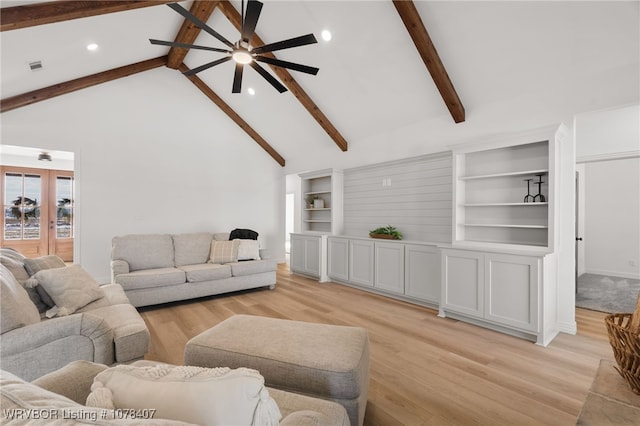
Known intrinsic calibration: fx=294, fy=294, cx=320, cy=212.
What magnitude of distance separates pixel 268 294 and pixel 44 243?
20.1ft

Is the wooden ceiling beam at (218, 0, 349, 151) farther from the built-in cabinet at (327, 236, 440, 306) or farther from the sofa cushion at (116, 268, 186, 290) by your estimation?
the sofa cushion at (116, 268, 186, 290)

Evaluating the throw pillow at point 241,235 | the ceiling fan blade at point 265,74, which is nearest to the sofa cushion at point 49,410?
the ceiling fan blade at point 265,74

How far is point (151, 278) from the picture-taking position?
4004mm

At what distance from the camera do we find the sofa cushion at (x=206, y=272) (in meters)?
4.34

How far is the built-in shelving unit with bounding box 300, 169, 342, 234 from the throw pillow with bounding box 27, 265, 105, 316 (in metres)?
4.12

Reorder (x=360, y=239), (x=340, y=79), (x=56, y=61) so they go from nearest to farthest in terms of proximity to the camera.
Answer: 1. (x=56, y=61)
2. (x=340, y=79)
3. (x=360, y=239)

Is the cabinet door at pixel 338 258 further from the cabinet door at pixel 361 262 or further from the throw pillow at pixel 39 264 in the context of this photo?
the throw pillow at pixel 39 264

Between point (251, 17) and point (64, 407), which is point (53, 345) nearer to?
Answer: point (64, 407)

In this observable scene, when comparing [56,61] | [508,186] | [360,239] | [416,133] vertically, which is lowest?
[360,239]

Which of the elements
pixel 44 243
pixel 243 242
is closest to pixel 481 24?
pixel 243 242

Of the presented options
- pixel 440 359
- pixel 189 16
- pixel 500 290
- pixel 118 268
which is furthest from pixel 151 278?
pixel 500 290

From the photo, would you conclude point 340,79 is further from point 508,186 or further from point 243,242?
point 243,242

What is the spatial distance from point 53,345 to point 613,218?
851 cm

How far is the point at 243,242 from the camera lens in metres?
5.22
